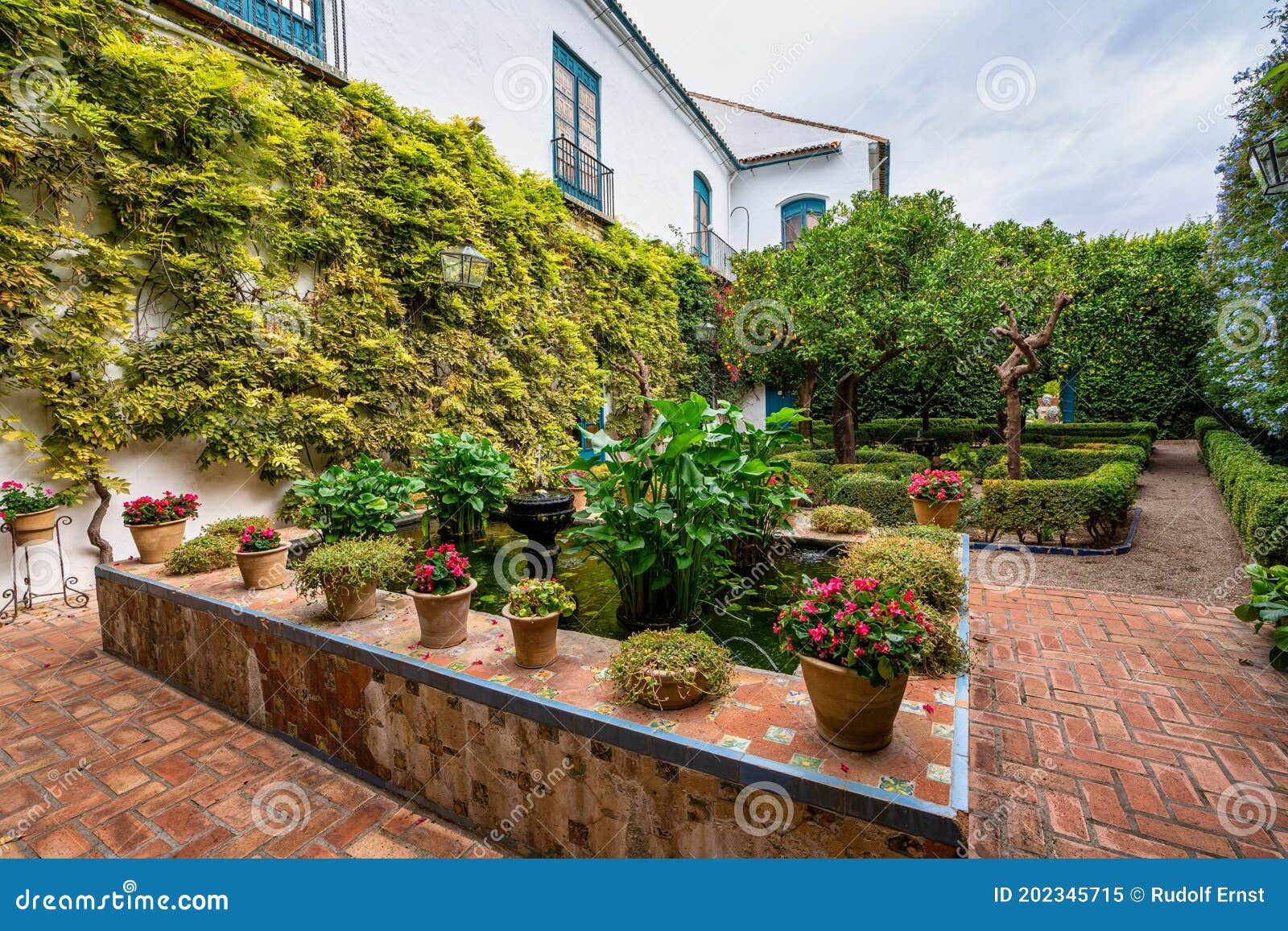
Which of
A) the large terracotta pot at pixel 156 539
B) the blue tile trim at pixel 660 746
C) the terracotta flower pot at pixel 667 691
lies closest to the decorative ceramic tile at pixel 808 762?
the blue tile trim at pixel 660 746

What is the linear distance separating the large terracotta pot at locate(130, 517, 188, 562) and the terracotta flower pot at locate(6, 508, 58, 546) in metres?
0.65

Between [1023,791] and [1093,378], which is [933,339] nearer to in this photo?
[1023,791]

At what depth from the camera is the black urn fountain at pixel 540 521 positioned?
173 inches

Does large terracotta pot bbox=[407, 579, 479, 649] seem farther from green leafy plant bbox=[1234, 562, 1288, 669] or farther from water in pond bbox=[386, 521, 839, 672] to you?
green leafy plant bbox=[1234, 562, 1288, 669]

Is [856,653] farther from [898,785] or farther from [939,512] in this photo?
[939,512]

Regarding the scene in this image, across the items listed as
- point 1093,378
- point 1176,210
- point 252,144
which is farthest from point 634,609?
point 1176,210

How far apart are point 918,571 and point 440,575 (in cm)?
245

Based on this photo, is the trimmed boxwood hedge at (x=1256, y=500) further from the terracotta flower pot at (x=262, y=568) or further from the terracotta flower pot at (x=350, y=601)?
the terracotta flower pot at (x=262, y=568)

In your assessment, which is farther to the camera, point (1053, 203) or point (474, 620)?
point (1053, 203)

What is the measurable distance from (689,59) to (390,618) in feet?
47.4

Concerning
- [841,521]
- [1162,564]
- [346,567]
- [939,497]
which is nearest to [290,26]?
[346,567]

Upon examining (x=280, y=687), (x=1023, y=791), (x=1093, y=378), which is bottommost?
(x=1023, y=791)

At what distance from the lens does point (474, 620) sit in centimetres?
308

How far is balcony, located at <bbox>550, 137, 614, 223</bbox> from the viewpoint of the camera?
964cm
